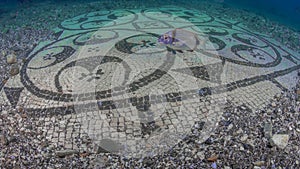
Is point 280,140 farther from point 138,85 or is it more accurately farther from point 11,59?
point 11,59

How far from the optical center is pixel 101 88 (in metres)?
6.01

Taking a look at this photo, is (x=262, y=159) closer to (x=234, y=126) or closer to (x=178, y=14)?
(x=234, y=126)

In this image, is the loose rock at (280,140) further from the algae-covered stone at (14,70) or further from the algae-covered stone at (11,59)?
the algae-covered stone at (11,59)

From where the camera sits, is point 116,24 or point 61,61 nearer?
point 61,61

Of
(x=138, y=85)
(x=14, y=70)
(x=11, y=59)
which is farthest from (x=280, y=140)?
(x=11, y=59)

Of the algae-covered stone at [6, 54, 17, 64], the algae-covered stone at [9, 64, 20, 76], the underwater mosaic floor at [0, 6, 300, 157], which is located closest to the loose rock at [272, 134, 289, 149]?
the underwater mosaic floor at [0, 6, 300, 157]

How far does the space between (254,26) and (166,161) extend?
1149cm

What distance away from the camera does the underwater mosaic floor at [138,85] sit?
200 inches

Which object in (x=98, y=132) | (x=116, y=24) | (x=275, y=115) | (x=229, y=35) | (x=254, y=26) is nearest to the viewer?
(x=98, y=132)

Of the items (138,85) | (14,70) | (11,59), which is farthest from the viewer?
(11,59)

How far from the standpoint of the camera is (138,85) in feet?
19.8

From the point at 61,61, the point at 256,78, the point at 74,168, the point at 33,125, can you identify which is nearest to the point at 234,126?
the point at 256,78

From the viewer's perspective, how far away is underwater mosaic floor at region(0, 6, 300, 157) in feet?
16.6

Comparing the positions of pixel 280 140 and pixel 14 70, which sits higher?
pixel 14 70
